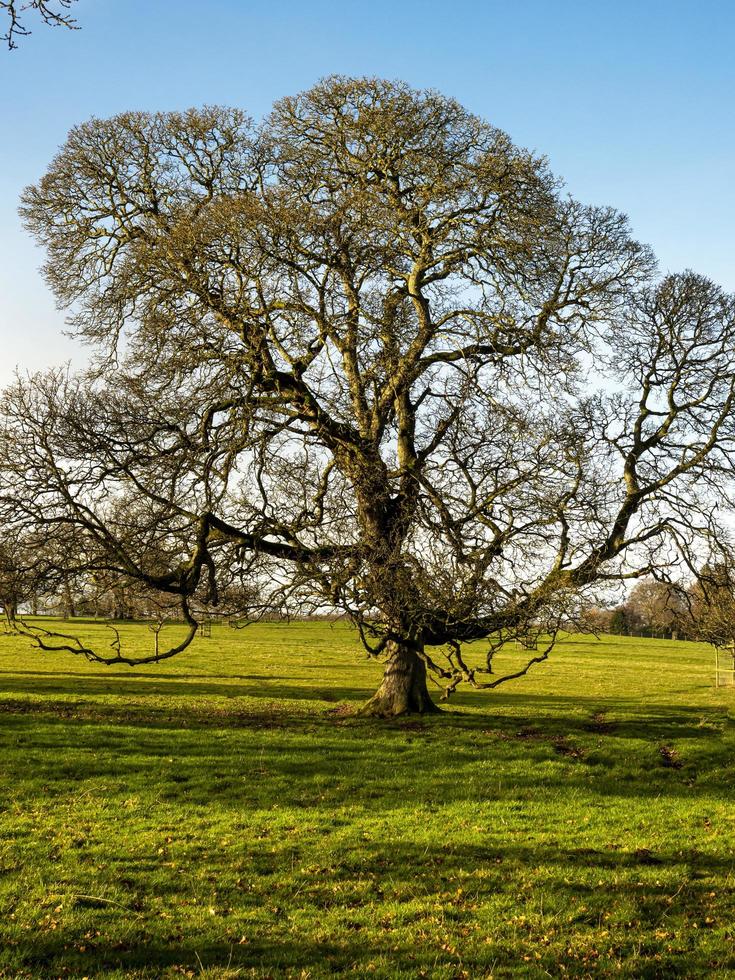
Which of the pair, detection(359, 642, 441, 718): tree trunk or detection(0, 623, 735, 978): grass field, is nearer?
detection(0, 623, 735, 978): grass field

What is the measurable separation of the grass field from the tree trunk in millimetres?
854

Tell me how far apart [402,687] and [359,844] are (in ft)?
38.2

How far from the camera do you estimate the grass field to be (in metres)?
7.29

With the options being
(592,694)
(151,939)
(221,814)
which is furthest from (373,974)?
(592,694)

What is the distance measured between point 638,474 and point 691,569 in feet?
9.10

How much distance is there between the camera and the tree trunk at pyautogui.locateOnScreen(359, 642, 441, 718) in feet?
72.8

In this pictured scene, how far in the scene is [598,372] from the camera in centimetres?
2095

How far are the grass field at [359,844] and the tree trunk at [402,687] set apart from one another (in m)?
0.85

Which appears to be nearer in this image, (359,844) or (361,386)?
(359,844)

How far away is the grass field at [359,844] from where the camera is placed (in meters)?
7.29

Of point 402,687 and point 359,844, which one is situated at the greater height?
point 402,687

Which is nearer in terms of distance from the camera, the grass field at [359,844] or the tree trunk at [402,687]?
the grass field at [359,844]

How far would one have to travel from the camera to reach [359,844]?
10.7 meters

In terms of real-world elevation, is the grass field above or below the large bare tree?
below
